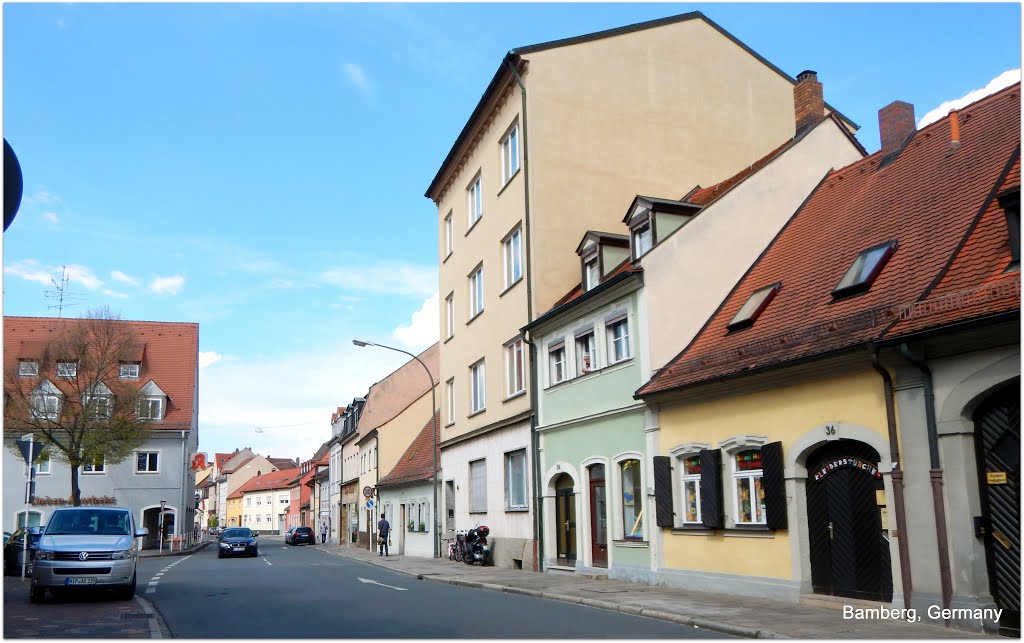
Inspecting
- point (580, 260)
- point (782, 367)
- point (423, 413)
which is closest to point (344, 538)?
point (423, 413)

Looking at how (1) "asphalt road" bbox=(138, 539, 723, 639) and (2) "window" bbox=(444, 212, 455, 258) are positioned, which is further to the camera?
(2) "window" bbox=(444, 212, 455, 258)

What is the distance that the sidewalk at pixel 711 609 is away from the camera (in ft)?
38.4

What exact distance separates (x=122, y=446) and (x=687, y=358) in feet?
118

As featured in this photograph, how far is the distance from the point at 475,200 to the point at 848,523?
772 inches

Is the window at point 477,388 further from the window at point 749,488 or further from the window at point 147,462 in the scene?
the window at point 147,462

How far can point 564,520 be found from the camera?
24047 mm

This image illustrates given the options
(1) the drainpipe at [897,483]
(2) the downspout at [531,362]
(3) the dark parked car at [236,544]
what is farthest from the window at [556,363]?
(3) the dark parked car at [236,544]

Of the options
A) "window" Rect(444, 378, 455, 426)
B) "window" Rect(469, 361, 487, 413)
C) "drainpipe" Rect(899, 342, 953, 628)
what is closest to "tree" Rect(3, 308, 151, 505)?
"window" Rect(444, 378, 455, 426)

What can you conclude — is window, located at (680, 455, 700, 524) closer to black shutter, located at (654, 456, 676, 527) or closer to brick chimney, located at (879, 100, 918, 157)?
black shutter, located at (654, 456, 676, 527)

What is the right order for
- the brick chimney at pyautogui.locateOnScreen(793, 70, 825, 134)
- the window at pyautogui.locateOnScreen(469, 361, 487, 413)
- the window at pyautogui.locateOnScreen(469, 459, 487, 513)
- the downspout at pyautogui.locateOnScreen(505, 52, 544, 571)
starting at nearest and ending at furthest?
the brick chimney at pyautogui.locateOnScreen(793, 70, 825, 134)
the downspout at pyautogui.locateOnScreen(505, 52, 544, 571)
the window at pyautogui.locateOnScreen(469, 459, 487, 513)
the window at pyautogui.locateOnScreen(469, 361, 487, 413)

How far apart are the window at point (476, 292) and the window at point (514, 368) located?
2.95 metres

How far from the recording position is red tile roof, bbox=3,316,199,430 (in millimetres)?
56625

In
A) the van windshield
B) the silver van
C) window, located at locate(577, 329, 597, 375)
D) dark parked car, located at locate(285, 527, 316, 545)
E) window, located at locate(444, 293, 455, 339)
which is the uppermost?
window, located at locate(444, 293, 455, 339)

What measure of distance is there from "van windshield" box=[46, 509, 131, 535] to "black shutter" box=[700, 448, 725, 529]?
36.5 ft
